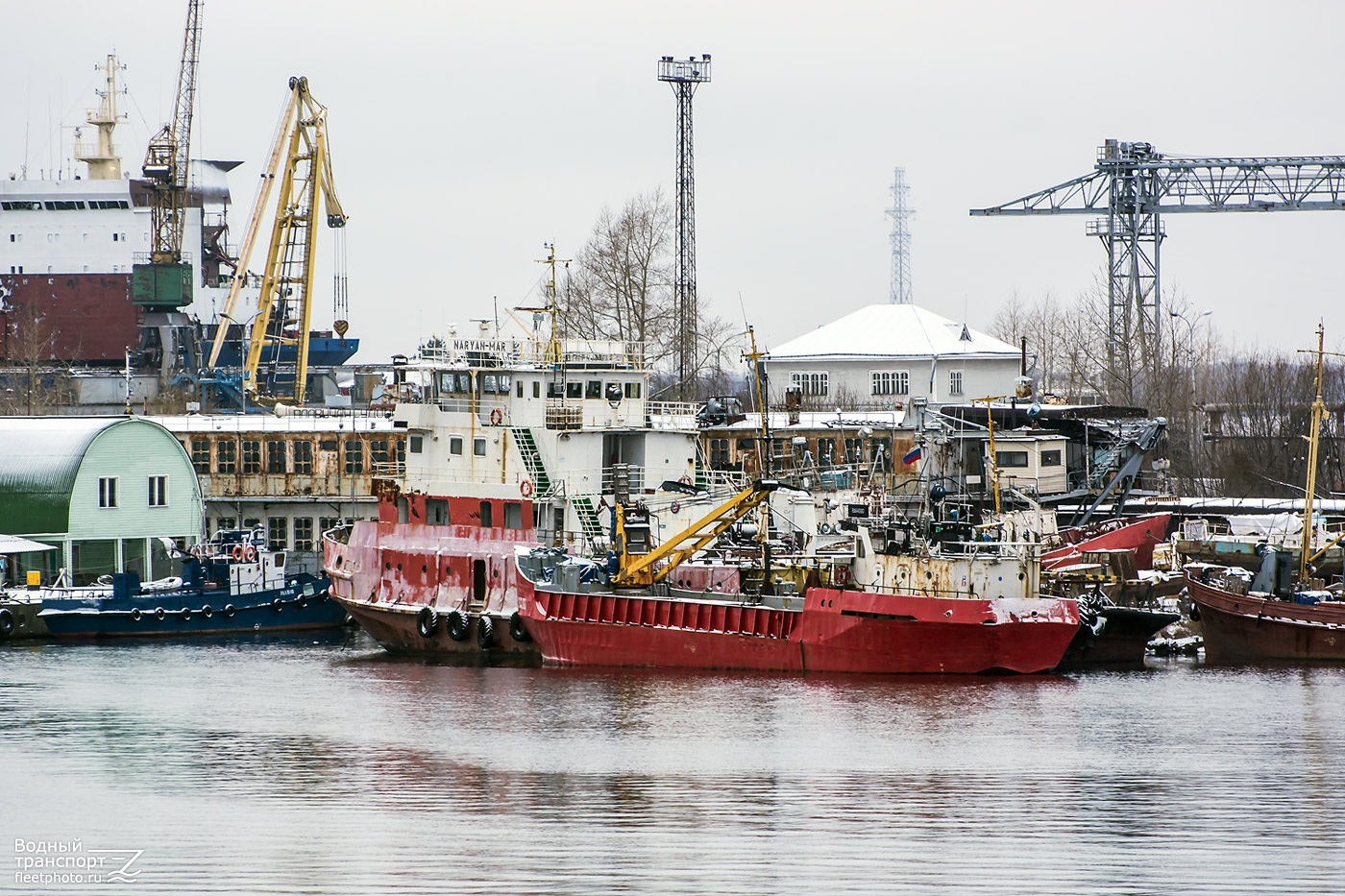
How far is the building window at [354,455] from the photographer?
61.3 metres

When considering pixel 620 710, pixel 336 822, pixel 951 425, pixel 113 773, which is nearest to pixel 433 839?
pixel 336 822

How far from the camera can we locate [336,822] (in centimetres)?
2602

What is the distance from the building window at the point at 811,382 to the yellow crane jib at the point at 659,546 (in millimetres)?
39179

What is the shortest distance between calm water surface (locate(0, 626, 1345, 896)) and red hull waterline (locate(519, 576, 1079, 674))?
2.50 feet

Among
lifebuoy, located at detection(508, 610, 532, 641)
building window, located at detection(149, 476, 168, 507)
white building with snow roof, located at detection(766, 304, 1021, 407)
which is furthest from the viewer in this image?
white building with snow roof, located at detection(766, 304, 1021, 407)

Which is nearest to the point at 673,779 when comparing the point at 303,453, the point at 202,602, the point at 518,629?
the point at 518,629

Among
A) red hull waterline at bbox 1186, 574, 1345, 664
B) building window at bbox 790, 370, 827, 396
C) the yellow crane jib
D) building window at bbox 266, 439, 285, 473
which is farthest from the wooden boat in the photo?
building window at bbox 790, 370, 827, 396

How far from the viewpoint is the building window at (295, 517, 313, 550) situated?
203ft

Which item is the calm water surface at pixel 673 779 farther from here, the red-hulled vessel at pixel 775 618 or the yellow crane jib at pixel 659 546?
the yellow crane jib at pixel 659 546

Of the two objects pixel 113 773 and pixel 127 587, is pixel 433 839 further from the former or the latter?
pixel 127 587

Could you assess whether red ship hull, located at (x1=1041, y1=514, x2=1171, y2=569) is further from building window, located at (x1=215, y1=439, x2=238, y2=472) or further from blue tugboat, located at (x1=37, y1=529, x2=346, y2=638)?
building window, located at (x1=215, y1=439, x2=238, y2=472)

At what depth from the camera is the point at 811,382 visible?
272 feet

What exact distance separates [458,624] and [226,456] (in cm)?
1919

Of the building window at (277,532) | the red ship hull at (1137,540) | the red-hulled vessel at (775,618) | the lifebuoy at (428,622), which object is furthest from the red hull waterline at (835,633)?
the building window at (277,532)
